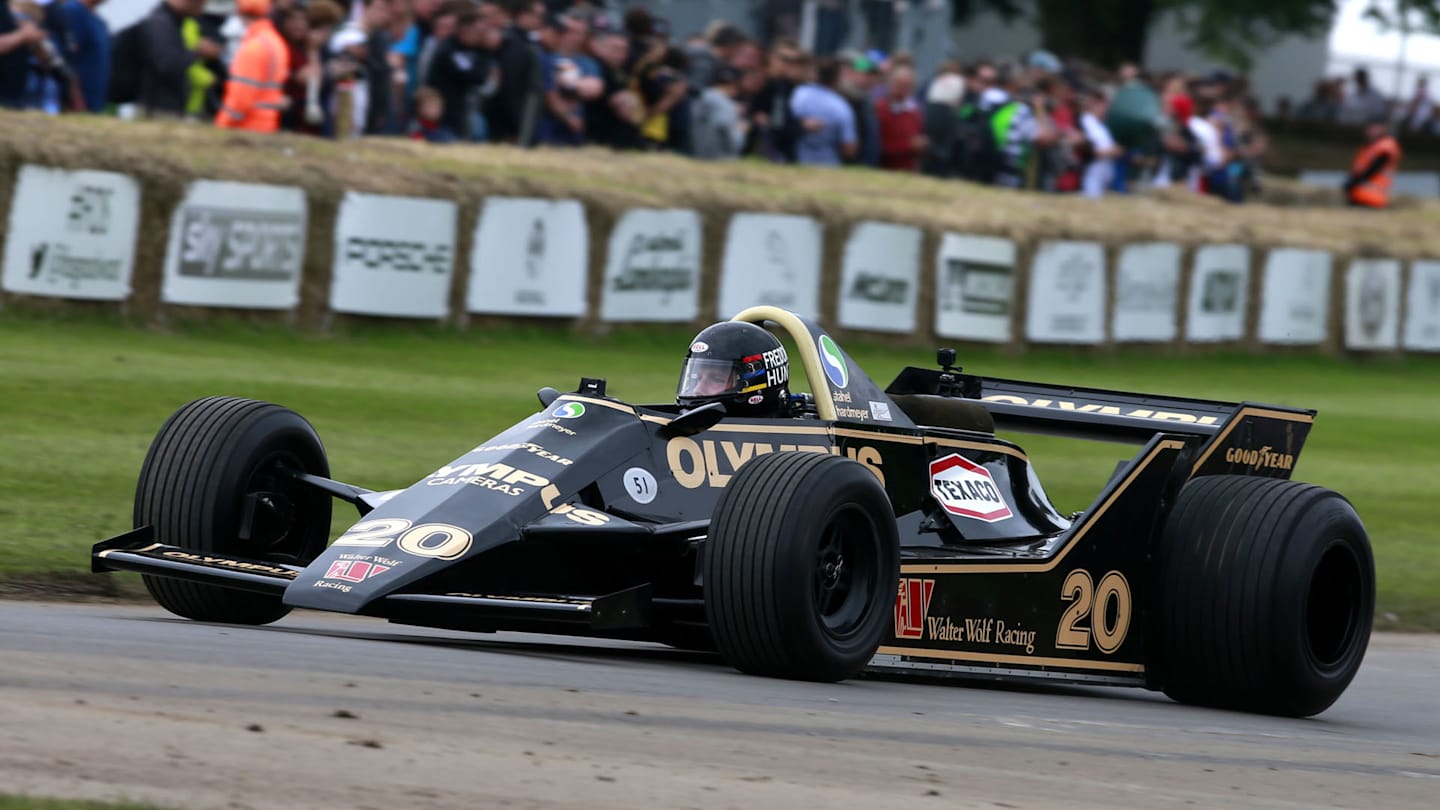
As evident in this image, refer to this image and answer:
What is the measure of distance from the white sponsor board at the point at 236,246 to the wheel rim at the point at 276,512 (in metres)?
8.65

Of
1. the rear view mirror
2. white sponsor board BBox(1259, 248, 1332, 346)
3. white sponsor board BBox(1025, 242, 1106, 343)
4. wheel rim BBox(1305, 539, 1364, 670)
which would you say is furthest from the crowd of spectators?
wheel rim BBox(1305, 539, 1364, 670)

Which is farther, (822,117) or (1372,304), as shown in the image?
(1372,304)

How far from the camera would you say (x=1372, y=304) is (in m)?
27.3

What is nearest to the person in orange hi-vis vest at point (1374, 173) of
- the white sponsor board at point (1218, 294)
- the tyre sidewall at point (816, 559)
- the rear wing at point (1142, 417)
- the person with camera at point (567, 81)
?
the white sponsor board at point (1218, 294)

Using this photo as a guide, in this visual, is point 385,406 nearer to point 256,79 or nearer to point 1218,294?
point 256,79

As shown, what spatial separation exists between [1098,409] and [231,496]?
162 inches

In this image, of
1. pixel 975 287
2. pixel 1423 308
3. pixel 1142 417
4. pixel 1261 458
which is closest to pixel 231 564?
pixel 1142 417

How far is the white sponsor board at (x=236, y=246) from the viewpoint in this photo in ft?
54.4

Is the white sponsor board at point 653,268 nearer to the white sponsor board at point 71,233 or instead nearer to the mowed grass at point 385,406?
the mowed grass at point 385,406

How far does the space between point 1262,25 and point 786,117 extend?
22790mm

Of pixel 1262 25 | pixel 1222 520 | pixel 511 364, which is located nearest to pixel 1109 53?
pixel 1262 25

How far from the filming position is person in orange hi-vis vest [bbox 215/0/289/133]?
55.8ft

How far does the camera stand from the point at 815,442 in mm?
8289

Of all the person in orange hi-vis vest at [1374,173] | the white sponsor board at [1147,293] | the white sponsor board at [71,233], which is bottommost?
the white sponsor board at [71,233]
